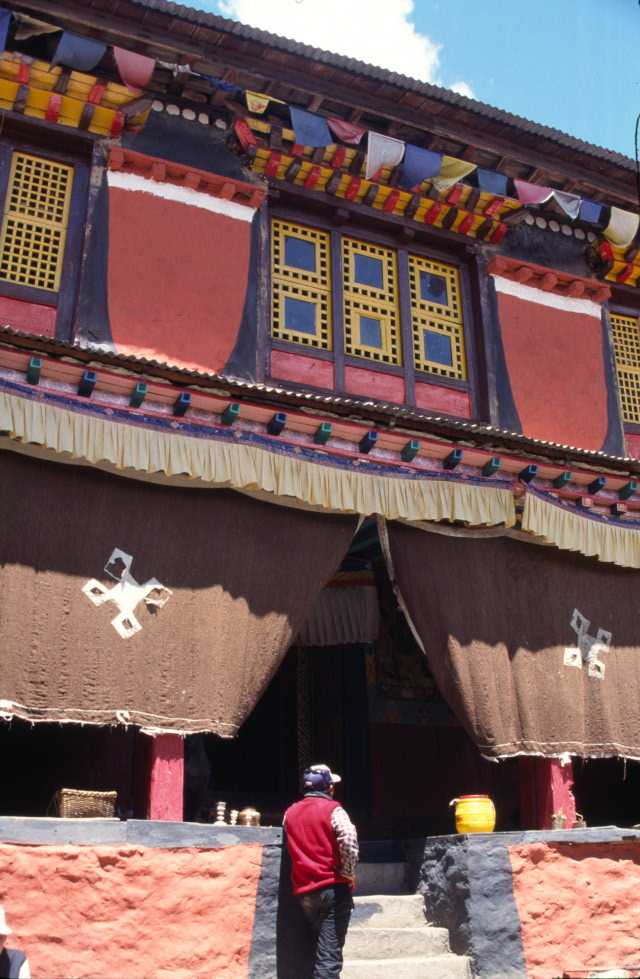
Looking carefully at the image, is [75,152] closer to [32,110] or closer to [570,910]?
[32,110]

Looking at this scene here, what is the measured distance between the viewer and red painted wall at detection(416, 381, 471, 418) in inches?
300

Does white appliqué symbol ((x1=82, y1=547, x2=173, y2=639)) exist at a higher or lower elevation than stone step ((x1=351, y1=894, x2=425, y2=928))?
higher

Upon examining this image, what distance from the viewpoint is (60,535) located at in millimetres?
5328

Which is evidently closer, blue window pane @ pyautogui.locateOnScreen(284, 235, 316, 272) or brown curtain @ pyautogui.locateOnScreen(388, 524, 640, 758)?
brown curtain @ pyautogui.locateOnScreen(388, 524, 640, 758)

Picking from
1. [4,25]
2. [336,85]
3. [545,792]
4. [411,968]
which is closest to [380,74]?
[336,85]

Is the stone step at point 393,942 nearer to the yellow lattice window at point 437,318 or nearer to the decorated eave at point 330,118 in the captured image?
the yellow lattice window at point 437,318

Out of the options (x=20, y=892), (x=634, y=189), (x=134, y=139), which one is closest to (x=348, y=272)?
(x=134, y=139)

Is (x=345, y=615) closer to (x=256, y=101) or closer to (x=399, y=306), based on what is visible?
(x=399, y=306)

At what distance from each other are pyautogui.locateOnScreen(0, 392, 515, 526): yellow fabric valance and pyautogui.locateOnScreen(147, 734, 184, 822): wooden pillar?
4.79 ft

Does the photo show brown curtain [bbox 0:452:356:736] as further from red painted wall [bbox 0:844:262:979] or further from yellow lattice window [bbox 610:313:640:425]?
yellow lattice window [bbox 610:313:640:425]

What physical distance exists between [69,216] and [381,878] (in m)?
4.83

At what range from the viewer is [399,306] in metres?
7.80

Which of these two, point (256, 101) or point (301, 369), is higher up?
point (256, 101)

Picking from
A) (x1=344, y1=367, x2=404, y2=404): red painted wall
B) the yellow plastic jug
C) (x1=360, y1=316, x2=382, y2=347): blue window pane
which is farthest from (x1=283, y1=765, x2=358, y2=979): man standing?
(x1=360, y1=316, x2=382, y2=347): blue window pane
